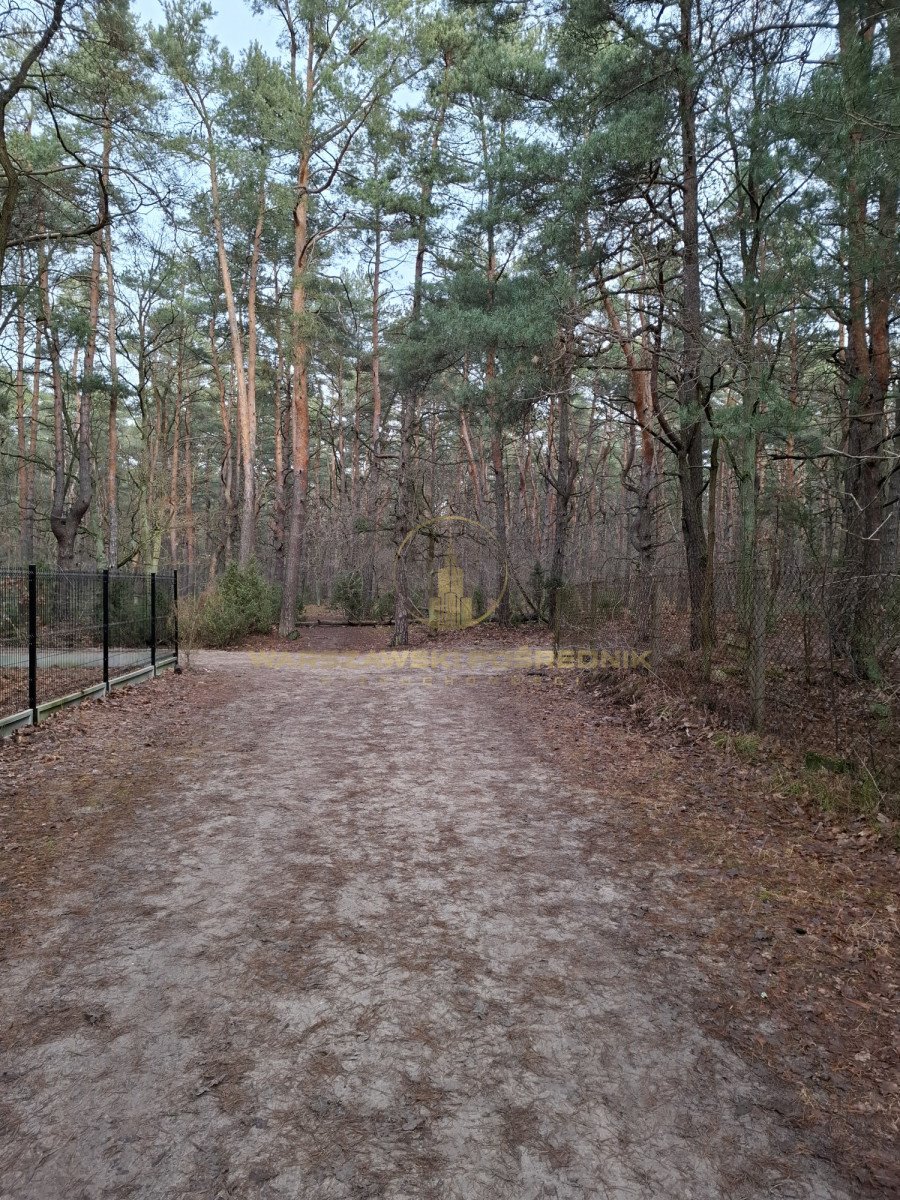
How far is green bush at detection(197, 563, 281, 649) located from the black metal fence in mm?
4031

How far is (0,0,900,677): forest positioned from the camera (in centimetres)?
664

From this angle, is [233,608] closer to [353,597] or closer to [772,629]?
[353,597]

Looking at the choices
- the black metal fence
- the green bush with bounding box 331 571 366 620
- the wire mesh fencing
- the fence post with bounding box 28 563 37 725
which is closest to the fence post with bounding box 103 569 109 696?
the black metal fence

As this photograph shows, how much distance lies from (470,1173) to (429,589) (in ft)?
61.6

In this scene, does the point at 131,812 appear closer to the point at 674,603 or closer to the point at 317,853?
the point at 317,853

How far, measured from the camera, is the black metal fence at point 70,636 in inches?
286

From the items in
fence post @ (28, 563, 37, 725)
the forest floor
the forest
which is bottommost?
the forest floor

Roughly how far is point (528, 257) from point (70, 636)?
966cm

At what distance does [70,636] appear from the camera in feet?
27.9

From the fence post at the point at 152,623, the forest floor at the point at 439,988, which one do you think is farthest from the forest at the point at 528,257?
the fence post at the point at 152,623

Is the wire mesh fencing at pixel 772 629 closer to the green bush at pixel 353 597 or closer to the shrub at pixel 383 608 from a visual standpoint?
the shrub at pixel 383 608

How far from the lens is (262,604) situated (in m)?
17.8

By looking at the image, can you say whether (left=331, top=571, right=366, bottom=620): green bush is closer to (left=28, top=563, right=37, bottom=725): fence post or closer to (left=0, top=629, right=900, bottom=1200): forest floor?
(left=28, top=563, right=37, bottom=725): fence post

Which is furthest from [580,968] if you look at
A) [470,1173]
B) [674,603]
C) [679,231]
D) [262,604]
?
[262,604]
